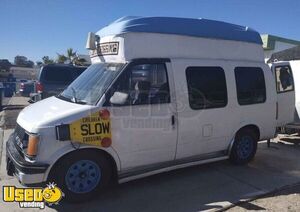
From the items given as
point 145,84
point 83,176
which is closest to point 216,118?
point 145,84

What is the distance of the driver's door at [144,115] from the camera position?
4637mm

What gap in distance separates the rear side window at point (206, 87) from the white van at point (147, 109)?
2 cm

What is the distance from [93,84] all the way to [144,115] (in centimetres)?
93

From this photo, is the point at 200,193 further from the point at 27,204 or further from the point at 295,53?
the point at 295,53

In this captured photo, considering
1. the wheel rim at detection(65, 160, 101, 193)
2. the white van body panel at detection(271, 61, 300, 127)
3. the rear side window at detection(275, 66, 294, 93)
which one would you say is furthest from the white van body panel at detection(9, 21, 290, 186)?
the rear side window at detection(275, 66, 294, 93)

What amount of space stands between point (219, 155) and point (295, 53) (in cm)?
1082

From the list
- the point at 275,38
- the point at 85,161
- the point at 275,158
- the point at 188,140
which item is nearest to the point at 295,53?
the point at 275,158

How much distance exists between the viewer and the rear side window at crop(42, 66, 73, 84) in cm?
1226

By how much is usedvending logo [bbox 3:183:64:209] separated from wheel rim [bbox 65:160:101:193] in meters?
0.20

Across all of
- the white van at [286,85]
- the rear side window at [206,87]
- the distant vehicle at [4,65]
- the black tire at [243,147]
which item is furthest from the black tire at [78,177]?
the distant vehicle at [4,65]

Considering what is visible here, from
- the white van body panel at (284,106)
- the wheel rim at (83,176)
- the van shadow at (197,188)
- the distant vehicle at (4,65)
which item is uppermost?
the distant vehicle at (4,65)

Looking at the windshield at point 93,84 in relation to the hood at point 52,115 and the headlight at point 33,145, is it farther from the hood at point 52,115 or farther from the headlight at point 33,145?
the headlight at point 33,145

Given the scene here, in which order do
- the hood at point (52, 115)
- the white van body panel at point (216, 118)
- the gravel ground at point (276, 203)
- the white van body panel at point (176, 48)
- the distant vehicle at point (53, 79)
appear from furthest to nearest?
the distant vehicle at point (53, 79), the white van body panel at point (216, 118), the white van body panel at point (176, 48), the gravel ground at point (276, 203), the hood at point (52, 115)

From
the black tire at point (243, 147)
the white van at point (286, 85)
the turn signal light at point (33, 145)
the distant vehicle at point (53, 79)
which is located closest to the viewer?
the turn signal light at point (33, 145)
